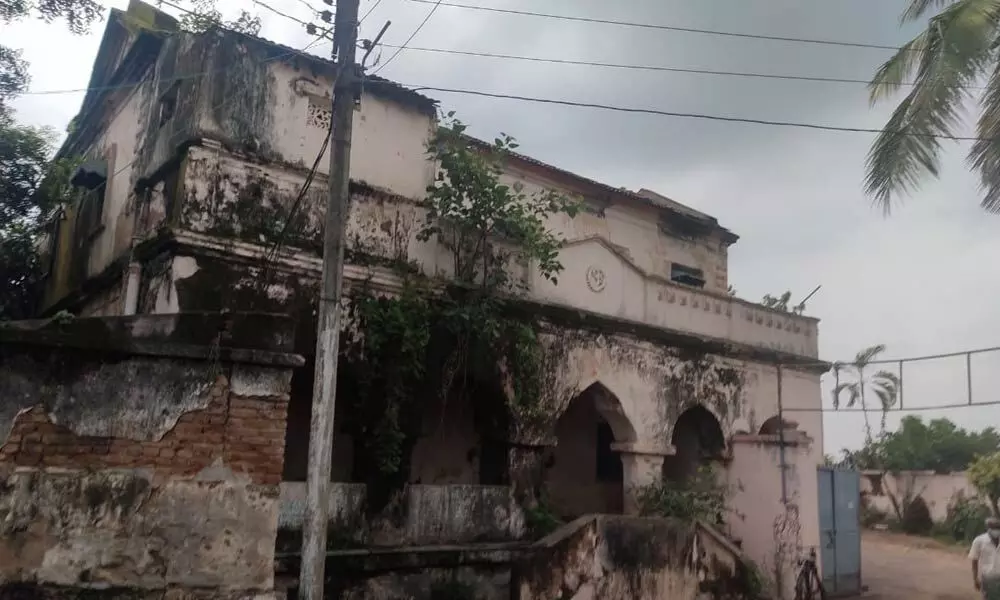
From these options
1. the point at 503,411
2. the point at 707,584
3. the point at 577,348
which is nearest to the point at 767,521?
the point at 707,584

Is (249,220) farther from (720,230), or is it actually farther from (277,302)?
(720,230)

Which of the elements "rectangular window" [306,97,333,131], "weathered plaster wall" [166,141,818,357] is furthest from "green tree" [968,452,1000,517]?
"rectangular window" [306,97,333,131]

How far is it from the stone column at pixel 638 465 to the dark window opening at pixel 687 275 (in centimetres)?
482

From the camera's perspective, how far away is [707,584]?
9891 mm

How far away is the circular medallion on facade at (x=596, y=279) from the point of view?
1108 centimetres

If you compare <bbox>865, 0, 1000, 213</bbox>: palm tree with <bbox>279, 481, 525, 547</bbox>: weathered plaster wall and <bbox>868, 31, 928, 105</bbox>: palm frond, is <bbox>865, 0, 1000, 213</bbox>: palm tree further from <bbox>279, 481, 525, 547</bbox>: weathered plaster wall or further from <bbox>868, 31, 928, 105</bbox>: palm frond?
<bbox>279, 481, 525, 547</bbox>: weathered plaster wall

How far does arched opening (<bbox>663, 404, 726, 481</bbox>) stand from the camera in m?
12.7

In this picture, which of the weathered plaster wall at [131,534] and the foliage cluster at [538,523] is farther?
the foliage cluster at [538,523]

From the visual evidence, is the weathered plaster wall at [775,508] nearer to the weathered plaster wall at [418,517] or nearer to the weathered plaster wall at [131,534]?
the weathered plaster wall at [418,517]

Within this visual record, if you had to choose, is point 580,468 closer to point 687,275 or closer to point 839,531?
point 839,531

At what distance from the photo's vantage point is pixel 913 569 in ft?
54.9

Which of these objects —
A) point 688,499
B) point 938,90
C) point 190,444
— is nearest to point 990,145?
point 938,90

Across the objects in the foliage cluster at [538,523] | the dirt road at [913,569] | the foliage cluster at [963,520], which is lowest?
the dirt road at [913,569]

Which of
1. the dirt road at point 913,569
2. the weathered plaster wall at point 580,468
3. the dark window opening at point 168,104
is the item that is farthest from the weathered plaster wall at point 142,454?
the dirt road at point 913,569
